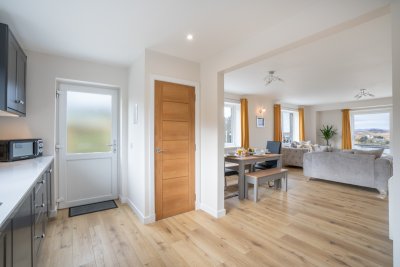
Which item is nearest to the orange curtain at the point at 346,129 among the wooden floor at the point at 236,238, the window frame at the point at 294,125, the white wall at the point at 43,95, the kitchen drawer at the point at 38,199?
the window frame at the point at 294,125

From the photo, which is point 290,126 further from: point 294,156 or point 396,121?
point 396,121

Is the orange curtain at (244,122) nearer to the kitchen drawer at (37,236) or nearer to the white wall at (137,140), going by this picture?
the white wall at (137,140)

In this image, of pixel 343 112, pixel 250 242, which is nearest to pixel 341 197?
pixel 250 242

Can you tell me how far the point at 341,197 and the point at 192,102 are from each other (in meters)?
3.37

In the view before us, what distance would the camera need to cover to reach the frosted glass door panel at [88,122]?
3184mm

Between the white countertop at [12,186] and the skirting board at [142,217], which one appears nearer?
the white countertop at [12,186]

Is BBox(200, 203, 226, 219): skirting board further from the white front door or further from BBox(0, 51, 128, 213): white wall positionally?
BBox(0, 51, 128, 213): white wall

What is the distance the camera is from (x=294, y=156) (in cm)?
651

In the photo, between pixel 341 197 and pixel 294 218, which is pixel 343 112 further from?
pixel 294 218

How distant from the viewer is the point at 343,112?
7965 mm

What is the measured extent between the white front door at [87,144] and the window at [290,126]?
668cm

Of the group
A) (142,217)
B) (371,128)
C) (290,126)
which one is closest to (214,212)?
(142,217)

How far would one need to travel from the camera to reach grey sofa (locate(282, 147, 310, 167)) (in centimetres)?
634

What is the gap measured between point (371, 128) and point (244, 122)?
17.9 feet
